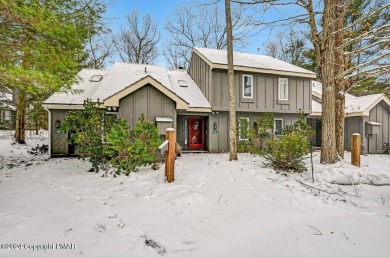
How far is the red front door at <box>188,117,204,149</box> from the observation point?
1359 cm

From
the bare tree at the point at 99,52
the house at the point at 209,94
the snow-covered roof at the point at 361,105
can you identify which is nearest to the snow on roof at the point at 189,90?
the house at the point at 209,94

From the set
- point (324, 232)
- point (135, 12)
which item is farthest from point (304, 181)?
point (135, 12)

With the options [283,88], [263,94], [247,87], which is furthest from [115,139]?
[283,88]

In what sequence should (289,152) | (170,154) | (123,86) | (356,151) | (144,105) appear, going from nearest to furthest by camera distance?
1. (170,154)
2. (289,152)
3. (356,151)
4. (144,105)
5. (123,86)

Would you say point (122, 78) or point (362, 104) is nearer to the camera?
point (122, 78)

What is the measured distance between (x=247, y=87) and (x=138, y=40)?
56.6ft

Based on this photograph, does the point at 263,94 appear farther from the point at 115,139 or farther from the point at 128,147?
the point at 115,139

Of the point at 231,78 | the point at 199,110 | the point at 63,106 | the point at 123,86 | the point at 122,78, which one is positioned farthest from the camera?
the point at 122,78

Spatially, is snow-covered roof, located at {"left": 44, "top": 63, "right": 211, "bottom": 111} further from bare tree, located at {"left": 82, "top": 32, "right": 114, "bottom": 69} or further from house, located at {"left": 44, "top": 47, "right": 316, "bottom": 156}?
bare tree, located at {"left": 82, "top": 32, "right": 114, "bottom": 69}

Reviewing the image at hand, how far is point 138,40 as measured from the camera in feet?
81.3

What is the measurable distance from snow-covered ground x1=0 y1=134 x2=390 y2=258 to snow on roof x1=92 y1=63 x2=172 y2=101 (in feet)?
19.1

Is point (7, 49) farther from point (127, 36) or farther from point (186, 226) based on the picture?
point (127, 36)

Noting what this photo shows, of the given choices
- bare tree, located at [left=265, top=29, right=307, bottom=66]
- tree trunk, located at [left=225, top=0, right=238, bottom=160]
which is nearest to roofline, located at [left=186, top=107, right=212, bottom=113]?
tree trunk, located at [left=225, top=0, right=238, bottom=160]

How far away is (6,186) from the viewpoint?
531 cm
